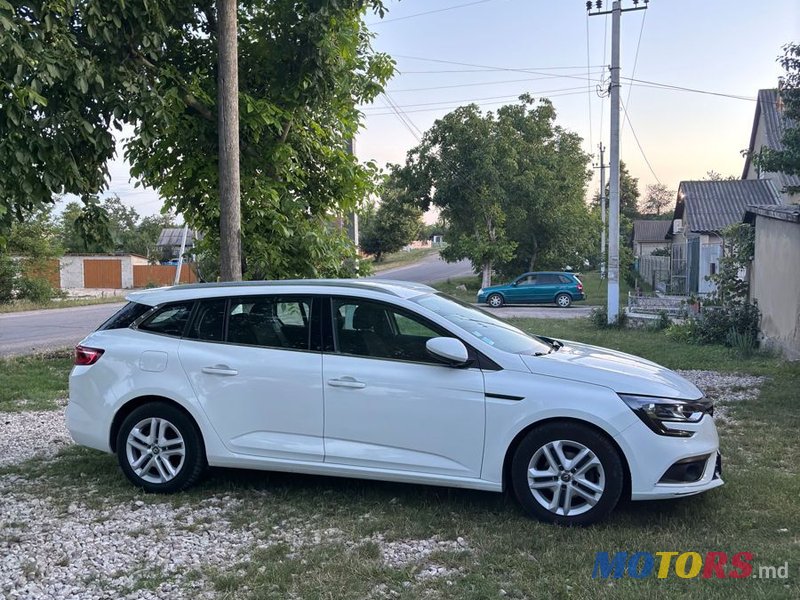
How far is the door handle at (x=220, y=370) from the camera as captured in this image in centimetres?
496

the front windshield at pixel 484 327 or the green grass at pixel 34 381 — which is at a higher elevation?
the front windshield at pixel 484 327

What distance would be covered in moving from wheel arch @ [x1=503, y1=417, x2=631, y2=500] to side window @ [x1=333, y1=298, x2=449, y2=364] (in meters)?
0.80

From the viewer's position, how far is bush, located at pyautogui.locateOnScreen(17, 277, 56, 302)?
30.7 metres

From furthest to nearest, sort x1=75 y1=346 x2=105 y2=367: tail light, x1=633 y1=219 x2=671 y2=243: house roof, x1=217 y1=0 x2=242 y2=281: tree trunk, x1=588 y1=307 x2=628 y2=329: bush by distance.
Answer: x1=633 y1=219 x2=671 y2=243: house roof, x1=588 y1=307 x2=628 y2=329: bush, x1=217 y1=0 x2=242 y2=281: tree trunk, x1=75 y1=346 x2=105 y2=367: tail light

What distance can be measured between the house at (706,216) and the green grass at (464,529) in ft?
72.4

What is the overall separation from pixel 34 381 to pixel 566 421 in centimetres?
891

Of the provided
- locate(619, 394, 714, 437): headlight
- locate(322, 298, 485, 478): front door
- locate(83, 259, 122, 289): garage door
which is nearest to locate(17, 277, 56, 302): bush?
locate(83, 259, 122, 289): garage door

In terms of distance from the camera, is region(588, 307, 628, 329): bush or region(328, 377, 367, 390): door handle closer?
region(328, 377, 367, 390): door handle

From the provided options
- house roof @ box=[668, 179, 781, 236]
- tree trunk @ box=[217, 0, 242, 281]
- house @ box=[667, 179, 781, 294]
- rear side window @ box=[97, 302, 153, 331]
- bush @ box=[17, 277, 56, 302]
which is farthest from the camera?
bush @ box=[17, 277, 56, 302]

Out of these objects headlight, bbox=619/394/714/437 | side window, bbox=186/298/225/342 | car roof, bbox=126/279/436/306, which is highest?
car roof, bbox=126/279/436/306

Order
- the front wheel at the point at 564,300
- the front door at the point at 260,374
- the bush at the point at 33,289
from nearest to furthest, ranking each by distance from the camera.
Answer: the front door at the point at 260,374, the front wheel at the point at 564,300, the bush at the point at 33,289

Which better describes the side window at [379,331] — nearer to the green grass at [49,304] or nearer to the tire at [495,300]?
the tire at [495,300]

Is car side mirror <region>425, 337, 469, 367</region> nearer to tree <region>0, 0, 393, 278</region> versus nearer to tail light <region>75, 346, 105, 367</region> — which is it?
tail light <region>75, 346, 105, 367</region>

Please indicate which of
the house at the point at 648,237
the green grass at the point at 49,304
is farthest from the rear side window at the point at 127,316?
the house at the point at 648,237
